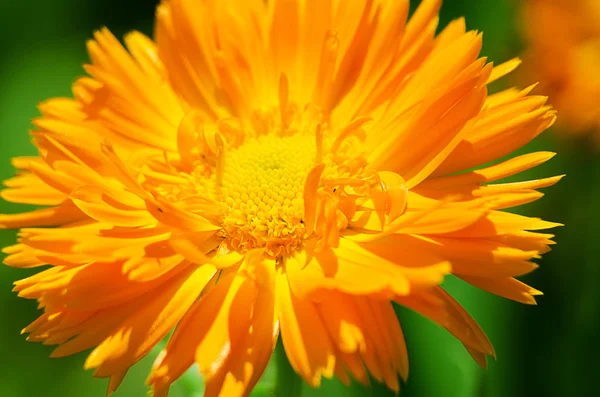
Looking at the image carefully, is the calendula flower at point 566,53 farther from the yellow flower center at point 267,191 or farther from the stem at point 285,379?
the stem at point 285,379

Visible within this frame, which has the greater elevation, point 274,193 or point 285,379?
point 274,193

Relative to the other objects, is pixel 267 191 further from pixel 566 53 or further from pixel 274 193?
pixel 566 53

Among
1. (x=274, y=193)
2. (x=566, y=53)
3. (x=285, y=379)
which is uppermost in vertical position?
(x=566, y=53)

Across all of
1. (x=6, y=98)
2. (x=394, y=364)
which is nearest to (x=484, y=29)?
(x=394, y=364)

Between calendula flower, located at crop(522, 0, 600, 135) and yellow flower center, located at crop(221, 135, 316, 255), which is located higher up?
calendula flower, located at crop(522, 0, 600, 135)

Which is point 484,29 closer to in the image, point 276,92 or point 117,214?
point 276,92

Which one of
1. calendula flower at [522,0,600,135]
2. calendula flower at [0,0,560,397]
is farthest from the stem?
calendula flower at [522,0,600,135]

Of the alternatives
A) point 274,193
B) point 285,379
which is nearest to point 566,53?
point 274,193

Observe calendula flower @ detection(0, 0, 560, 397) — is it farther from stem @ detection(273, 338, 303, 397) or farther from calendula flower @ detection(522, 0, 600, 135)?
calendula flower @ detection(522, 0, 600, 135)
